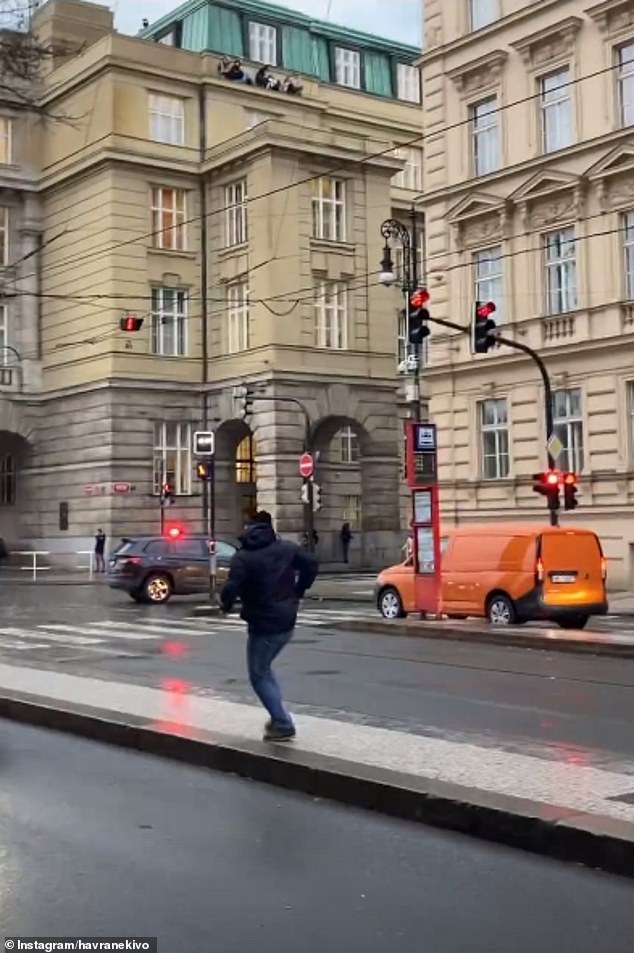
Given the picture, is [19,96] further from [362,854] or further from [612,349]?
[612,349]

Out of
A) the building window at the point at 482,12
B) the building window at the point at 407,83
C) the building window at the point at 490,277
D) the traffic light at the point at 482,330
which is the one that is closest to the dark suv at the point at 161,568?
the traffic light at the point at 482,330

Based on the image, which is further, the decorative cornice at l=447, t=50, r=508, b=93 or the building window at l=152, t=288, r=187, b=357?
the building window at l=152, t=288, r=187, b=357

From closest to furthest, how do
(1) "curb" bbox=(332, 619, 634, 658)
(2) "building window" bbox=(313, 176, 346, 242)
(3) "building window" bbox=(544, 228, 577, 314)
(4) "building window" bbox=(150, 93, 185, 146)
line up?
1. (1) "curb" bbox=(332, 619, 634, 658)
2. (3) "building window" bbox=(544, 228, 577, 314)
3. (2) "building window" bbox=(313, 176, 346, 242)
4. (4) "building window" bbox=(150, 93, 185, 146)

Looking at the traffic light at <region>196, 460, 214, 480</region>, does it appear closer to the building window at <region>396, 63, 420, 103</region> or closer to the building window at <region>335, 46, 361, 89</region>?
A: the building window at <region>335, 46, 361, 89</region>

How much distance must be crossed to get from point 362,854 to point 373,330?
45824 mm

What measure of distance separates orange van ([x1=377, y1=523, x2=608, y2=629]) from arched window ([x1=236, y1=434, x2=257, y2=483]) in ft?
102

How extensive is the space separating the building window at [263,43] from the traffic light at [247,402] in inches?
656

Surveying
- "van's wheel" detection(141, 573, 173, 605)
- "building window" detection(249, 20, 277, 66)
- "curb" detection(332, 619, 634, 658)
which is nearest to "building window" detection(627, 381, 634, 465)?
"curb" detection(332, 619, 634, 658)

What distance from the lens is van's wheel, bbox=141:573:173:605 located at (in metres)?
30.9

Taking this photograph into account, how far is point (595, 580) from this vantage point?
71.4ft

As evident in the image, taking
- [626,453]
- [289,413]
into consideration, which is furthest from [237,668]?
[289,413]

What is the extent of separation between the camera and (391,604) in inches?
967

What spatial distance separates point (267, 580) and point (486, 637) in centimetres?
1041

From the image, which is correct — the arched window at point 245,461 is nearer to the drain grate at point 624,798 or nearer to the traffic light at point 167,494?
the traffic light at point 167,494
